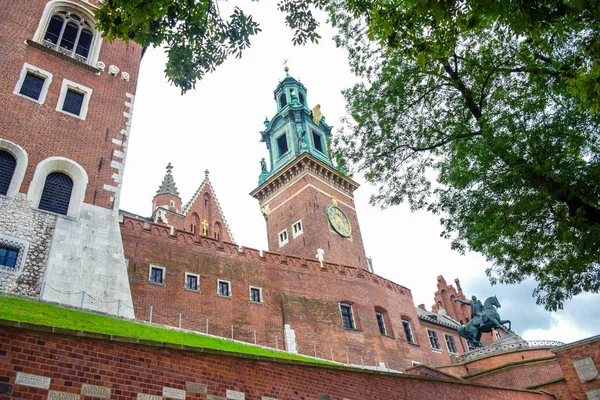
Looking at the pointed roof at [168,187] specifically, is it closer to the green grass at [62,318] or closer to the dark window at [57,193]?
the dark window at [57,193]

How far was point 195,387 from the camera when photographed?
892cm

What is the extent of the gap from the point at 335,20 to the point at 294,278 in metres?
16.7

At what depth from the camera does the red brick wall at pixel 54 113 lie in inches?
697

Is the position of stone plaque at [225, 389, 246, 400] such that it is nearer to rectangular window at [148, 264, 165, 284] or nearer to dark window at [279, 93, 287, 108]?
rectangular window at [148, 264, 165, 284]

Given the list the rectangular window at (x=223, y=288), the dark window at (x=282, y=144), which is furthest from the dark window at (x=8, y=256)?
the dark window at (x=282, y=144)

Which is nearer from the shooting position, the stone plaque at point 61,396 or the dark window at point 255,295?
A: the stone plaque at point 61,396

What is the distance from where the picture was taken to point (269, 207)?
1753 inches

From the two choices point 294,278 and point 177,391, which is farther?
point 294,278

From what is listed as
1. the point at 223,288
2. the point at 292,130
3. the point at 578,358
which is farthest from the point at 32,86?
the point at 292,130

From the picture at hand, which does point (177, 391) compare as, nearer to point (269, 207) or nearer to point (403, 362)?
point (403, 362)

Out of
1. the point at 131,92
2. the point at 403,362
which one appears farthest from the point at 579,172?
the point at 403,362

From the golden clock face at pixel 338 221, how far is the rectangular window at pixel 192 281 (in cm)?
1774

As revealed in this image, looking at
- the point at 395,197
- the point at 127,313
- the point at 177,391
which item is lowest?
the point at 177,391

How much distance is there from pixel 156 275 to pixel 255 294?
574cm
